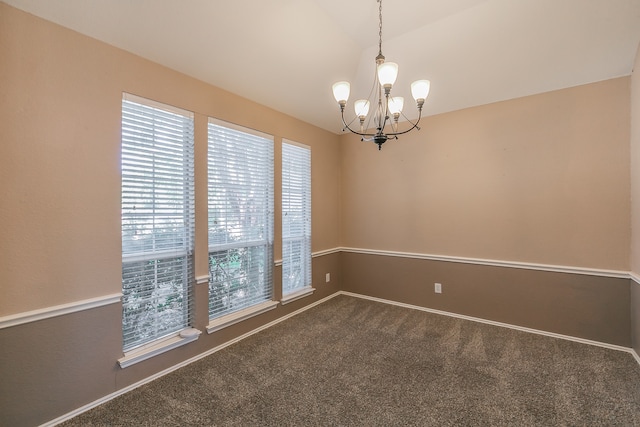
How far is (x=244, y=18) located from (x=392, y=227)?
9.92 feet

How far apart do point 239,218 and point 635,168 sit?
379cm

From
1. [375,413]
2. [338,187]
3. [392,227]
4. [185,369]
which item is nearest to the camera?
[375,413]

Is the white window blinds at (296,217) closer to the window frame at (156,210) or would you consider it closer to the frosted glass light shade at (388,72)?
the window frame at (156,210)

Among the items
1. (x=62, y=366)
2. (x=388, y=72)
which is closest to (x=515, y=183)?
(x=388, y=72)

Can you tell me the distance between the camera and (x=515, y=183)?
3.03m

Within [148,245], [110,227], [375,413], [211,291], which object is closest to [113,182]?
[110,227]

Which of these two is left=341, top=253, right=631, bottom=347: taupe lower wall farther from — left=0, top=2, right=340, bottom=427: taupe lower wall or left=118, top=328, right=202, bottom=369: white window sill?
left=0, top=2, right=340, bottom=427: taupe lower wall

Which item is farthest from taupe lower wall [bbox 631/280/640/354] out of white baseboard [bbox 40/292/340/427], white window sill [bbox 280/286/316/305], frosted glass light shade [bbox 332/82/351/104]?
white baseboard [bbox 40/292/340/427]

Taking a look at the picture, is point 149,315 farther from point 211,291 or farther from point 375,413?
point 375,413

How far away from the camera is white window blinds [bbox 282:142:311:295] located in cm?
346

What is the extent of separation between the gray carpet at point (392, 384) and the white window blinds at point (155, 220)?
1.79 ft

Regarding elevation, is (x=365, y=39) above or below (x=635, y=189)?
above

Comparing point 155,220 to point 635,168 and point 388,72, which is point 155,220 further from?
point 635,168

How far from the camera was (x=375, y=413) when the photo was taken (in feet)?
5.88
